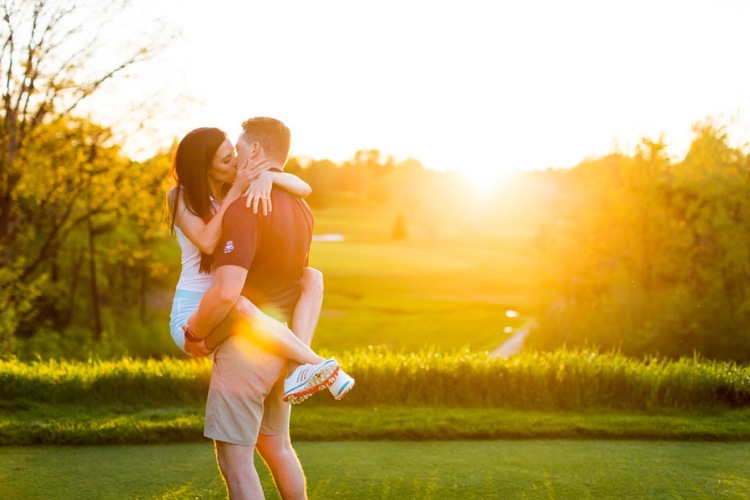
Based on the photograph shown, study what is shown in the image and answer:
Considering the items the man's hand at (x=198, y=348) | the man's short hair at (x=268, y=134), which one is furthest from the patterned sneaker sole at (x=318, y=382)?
the man's short hair at (x=268, y=134)

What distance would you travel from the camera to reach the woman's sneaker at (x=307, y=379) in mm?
3234

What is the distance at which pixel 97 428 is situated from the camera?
614 cm

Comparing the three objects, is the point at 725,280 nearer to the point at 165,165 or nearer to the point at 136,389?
the point at 165,165

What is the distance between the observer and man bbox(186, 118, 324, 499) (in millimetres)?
3076

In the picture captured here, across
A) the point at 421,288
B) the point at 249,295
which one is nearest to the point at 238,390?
the point at 249,295

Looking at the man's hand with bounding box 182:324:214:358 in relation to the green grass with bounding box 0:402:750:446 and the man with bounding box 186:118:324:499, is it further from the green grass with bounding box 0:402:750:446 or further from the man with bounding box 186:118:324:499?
the green grass with bounding box 0:402:750:446

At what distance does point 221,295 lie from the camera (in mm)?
3045

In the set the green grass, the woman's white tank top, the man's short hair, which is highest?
the man's short hair

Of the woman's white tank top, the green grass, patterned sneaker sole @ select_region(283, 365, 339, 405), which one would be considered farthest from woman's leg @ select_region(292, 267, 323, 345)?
the green grass

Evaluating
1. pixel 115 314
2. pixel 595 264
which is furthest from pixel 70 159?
pixel 595 264

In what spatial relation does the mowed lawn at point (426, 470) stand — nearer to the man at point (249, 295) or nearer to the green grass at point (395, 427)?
the green grass at point (395, 427)

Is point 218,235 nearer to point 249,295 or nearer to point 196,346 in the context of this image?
point 249,295

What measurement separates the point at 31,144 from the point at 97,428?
20.3 meters

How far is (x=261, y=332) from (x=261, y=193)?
529 millimetres
